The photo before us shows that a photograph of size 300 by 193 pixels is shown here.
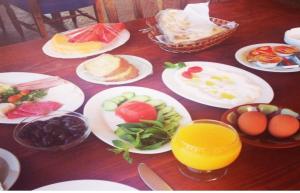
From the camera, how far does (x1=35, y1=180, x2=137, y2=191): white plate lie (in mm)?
652

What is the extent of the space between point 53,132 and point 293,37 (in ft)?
3.23

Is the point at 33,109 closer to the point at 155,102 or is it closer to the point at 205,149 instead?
the point at 155,102

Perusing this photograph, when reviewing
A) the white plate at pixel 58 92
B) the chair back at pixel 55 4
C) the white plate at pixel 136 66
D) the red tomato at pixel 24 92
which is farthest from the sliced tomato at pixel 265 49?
the chair back at pixel 55 4

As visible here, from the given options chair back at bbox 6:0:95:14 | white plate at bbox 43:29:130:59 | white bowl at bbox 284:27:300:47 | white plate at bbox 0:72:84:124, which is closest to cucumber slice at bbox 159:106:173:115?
white plate at bbox 0:72:84:124

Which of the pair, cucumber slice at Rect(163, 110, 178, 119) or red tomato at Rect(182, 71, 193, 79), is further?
red tomato at Rect(182, 71, 193, 79)

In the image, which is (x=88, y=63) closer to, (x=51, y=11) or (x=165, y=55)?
(x=165, y=55)

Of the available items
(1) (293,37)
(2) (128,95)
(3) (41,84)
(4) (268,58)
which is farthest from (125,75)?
(1) (293,37)

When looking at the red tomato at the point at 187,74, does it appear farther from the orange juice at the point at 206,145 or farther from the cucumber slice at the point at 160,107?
the orange juice at the point at 206,145

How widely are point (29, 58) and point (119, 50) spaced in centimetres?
32

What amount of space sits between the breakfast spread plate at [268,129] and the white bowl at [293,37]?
0.56 meters

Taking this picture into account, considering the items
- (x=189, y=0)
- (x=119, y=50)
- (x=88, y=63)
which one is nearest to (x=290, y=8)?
(x=189, y=0)

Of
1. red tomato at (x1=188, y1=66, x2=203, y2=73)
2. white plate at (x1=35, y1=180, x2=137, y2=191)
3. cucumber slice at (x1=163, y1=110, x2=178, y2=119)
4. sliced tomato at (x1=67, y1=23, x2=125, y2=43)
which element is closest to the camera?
white plate at (x1=35, y1=180, x2=137, y2=191)

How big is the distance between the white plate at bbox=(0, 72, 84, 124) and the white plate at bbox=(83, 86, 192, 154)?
43 mm

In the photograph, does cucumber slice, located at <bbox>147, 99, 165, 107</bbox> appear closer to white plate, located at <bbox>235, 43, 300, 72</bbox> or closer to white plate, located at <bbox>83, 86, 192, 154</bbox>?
white plate, located at <bbox>83, 86, 192, 154</bbox>
